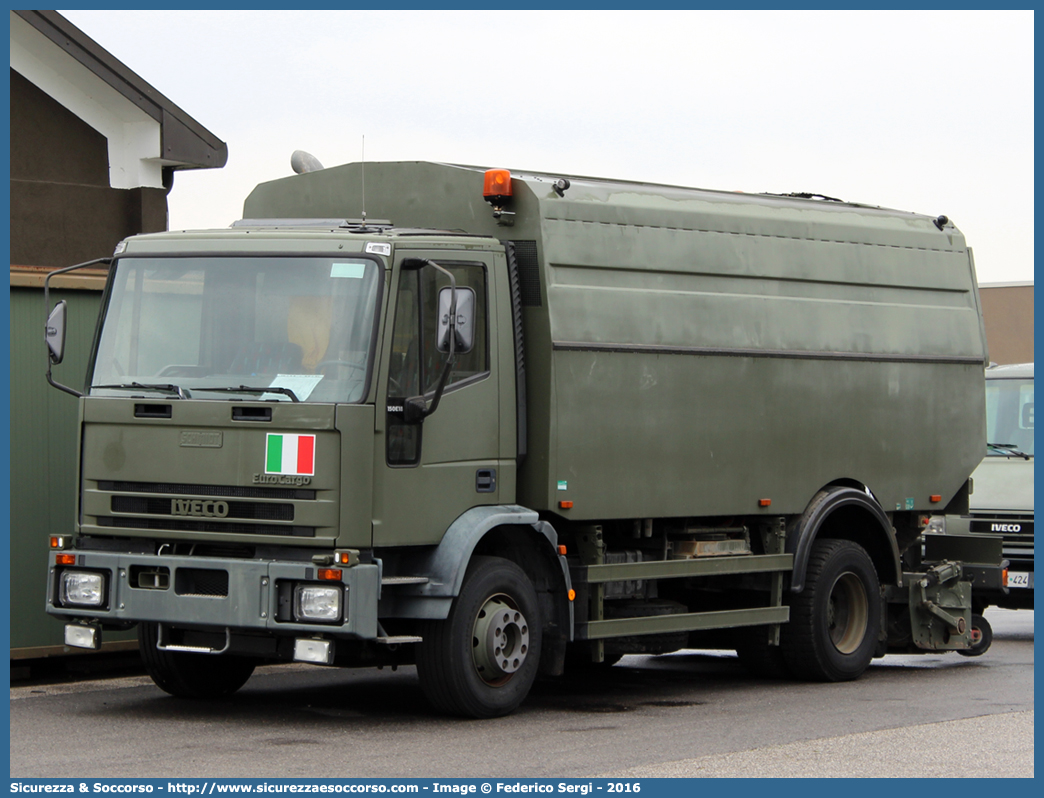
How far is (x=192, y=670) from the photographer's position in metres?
11.1

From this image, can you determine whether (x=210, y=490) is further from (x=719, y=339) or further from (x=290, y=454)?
(x=719, y=339)

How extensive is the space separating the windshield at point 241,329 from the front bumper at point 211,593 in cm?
96

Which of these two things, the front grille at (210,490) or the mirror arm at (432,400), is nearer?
the front grille at (210,490)

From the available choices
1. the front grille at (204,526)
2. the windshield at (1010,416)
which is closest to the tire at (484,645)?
the front grille at (204,526)

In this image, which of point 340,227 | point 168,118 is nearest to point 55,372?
point 168,118

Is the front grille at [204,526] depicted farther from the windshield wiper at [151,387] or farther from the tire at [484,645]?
the tire at [484,645]

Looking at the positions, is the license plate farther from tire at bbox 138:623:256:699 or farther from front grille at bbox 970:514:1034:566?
tire at bbox 138:623:256:699

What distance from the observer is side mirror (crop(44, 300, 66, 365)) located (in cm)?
1038

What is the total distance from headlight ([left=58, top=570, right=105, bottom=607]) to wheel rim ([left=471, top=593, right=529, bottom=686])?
2.21 meters

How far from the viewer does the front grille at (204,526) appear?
9.78m

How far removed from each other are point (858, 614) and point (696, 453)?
2.40m

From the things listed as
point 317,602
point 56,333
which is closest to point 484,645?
point 317,602

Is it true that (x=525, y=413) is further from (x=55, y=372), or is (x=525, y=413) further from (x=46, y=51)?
(x=46, y=51)
